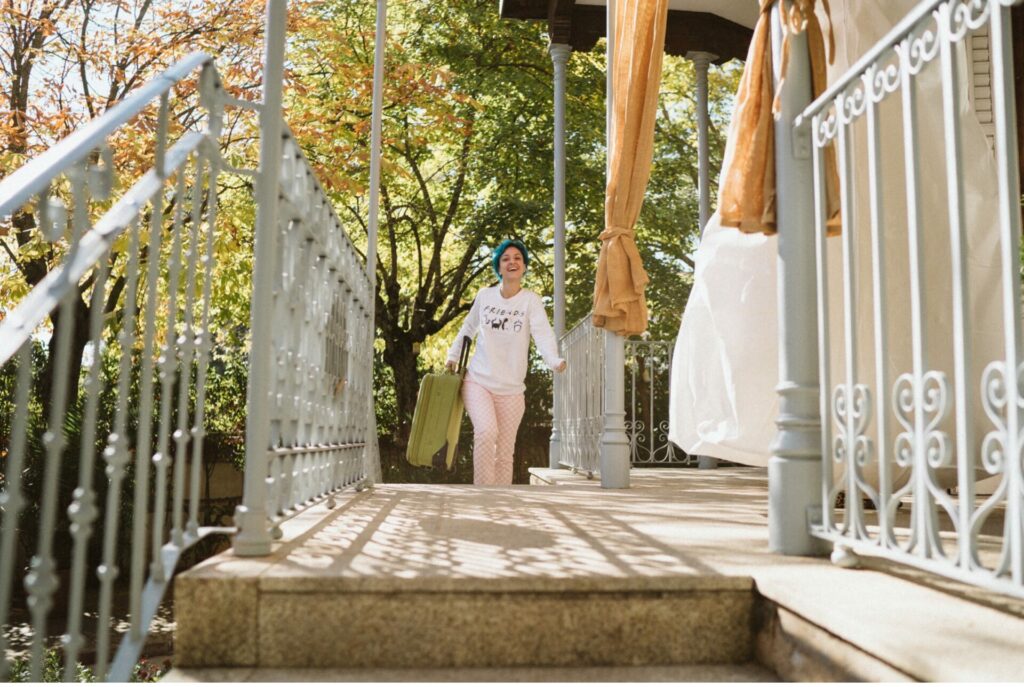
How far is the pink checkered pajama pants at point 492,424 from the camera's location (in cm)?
539

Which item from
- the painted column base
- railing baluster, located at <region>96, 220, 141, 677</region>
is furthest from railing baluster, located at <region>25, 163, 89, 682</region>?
the painted column base

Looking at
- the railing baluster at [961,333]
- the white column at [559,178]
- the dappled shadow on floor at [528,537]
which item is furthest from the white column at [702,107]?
the railing baluster at [961,333]

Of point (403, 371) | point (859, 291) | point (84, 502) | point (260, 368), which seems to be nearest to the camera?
point (84, 502)

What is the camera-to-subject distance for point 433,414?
550cm

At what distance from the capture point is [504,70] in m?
13.2

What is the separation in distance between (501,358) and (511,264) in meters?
0.63

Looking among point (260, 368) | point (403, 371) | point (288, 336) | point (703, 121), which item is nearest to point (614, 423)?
point (288, 336)

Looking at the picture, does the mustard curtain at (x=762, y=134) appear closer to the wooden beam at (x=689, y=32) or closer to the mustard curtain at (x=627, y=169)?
the mustard curtain at (x=627, y=169)

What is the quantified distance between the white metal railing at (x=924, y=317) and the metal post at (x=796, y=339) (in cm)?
5

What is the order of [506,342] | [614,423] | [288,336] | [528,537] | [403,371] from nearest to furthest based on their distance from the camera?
[288,336] → [528,537] → [614,423] → [506,342] → [403,371]

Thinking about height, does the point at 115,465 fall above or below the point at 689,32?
below

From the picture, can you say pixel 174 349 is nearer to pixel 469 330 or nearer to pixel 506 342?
pixel 506 342

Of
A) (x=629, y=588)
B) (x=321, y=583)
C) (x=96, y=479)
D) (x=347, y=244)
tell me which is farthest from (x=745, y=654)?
(x=96, y=479)

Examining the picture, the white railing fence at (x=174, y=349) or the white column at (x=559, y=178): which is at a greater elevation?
the white column at (x=559, y=178)
